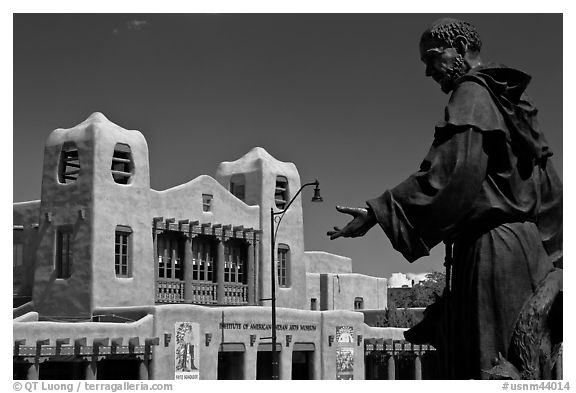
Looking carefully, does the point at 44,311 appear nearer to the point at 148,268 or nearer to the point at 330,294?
the point at 148,268

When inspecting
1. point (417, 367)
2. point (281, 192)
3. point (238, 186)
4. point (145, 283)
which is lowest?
point (417, 367)

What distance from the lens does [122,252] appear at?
123 ft

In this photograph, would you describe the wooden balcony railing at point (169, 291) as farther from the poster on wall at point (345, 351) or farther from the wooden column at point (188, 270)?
the poster on wall at point (345, 351)

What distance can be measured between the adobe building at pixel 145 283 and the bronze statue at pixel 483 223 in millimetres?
26452

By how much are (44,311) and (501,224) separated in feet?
113

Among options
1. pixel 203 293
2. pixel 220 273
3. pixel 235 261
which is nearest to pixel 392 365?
pixel 235 261

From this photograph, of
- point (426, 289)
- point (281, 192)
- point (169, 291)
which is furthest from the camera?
point (426, 289)

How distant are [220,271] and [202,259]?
43.5 inches

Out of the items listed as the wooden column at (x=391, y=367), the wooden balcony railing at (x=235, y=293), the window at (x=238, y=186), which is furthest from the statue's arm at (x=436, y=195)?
the window at (x=238, y=186)

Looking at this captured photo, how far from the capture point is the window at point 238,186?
151ft

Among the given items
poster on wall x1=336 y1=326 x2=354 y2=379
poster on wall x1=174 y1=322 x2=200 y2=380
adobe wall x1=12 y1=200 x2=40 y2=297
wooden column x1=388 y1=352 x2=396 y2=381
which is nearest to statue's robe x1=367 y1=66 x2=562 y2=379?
poster on wall x1=174 y1=322 x2=200 y2=380

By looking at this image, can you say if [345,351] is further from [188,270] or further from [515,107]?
[515,107]

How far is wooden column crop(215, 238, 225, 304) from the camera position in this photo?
1652 inches
